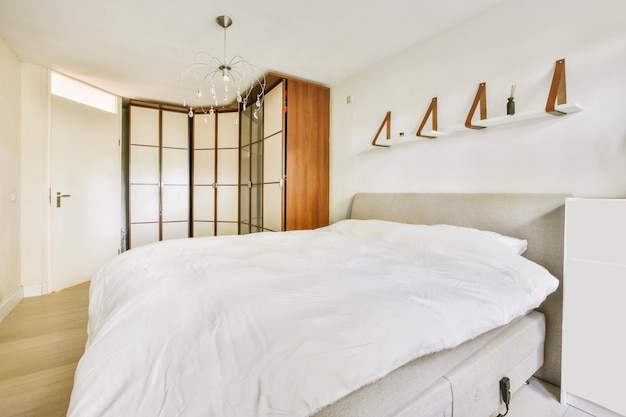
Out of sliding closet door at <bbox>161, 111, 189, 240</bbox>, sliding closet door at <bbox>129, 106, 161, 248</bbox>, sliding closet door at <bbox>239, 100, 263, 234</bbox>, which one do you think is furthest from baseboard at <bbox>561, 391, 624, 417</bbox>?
sliding closet door at <bbox>129, 106, 161, 248</bbox>

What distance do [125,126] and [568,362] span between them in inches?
215

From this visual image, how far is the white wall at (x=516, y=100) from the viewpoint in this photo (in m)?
1.55

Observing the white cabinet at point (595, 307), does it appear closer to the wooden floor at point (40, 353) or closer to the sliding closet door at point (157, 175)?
the wooden floor at point (40, 353)

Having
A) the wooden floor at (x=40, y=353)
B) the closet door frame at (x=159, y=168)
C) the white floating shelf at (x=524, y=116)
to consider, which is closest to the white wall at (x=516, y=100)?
the white floating shelf at (x=524, y=116)

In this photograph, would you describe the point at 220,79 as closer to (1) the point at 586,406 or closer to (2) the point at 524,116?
(2) the point at 524,116

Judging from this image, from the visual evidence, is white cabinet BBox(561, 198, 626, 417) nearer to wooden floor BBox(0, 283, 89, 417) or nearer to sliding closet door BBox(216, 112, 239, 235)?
wooden floor BBox(0, 283, 89, 417)

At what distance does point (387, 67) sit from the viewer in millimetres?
2822

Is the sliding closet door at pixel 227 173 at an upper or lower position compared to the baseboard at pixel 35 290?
upper

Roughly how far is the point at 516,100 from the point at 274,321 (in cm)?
207

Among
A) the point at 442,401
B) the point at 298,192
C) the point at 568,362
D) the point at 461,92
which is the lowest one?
the point at 568,362

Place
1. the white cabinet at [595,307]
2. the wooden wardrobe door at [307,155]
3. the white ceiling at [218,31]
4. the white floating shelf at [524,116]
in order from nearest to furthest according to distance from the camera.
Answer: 1. the white cabinet at [595,307]
2. the white floating shelf at [524,116]
3. the white ceiling at [218,31]
4. the wooden wardrobe door at [307,155]

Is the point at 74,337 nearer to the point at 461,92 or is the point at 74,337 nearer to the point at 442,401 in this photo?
the point at 442,401

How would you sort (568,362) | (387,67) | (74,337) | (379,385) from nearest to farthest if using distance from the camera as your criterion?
(379,385), (568,362), (74,337), (387,67)

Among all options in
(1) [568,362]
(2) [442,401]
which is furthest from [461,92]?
(2) [442,401]
